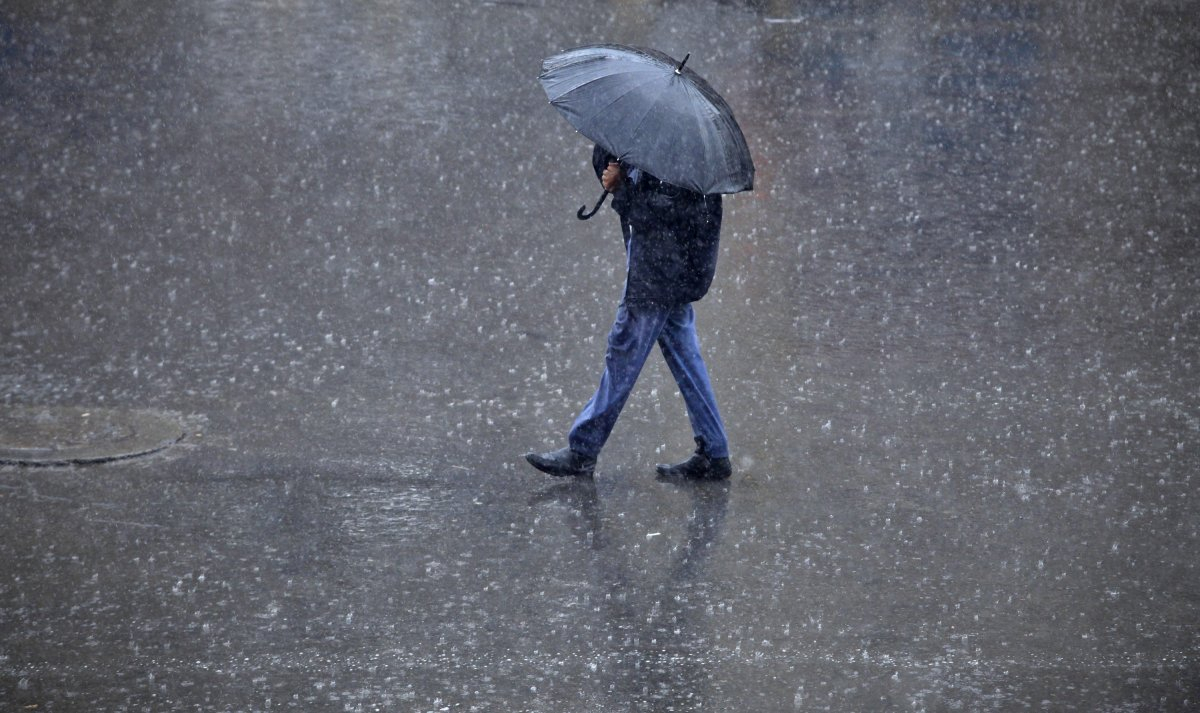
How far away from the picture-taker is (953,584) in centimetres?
600

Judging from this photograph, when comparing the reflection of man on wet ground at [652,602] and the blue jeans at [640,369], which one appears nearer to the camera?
the reflection of man on wet ground at [652,602]

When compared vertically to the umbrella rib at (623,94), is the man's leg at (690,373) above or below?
below

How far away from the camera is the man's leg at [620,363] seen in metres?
6.55

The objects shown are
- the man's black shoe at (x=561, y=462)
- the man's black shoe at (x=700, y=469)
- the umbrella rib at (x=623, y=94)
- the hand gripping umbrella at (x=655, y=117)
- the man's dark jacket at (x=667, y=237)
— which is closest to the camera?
the hand gripping umbrella at (x=655, y=117)

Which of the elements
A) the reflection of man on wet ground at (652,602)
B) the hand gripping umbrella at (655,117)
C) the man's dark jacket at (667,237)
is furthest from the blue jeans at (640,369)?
the hand gripping umbrella at (655,117)

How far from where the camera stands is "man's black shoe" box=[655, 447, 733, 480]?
686 centimetres

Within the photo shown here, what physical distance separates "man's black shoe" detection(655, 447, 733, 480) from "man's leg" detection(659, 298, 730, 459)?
10cm

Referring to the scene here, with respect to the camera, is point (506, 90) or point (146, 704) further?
point (506, 90)

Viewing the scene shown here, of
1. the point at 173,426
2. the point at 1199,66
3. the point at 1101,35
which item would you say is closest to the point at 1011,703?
the point at 173,426

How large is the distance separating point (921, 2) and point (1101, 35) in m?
2.36

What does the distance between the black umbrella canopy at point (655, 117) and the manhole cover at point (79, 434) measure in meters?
2.37

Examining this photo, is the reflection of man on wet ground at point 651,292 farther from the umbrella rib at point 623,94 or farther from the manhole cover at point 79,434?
the manhole cover at point 79,434

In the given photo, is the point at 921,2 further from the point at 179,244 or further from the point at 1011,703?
the point at 1011,703

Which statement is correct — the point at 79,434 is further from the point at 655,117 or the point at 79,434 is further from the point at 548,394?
the point at 655,117
